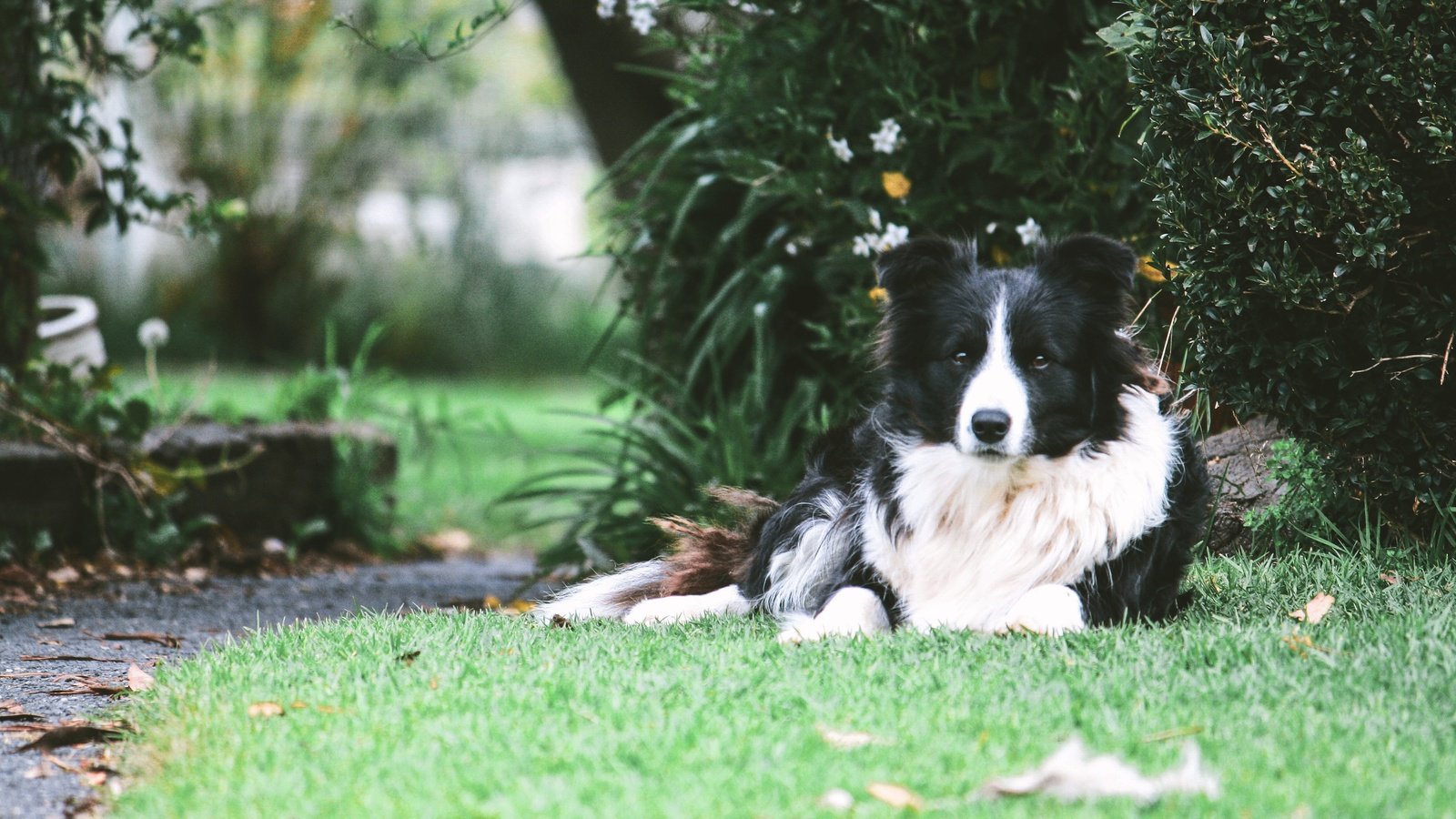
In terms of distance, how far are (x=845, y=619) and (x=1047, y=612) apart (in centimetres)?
52

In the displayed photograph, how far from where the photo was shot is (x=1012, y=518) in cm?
354

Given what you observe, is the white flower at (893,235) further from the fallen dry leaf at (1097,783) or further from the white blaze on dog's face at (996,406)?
the fallen dry leaf at (1097,783)

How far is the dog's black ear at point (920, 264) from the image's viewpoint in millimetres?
3582

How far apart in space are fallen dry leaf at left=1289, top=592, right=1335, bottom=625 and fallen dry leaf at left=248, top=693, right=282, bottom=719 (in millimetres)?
2364

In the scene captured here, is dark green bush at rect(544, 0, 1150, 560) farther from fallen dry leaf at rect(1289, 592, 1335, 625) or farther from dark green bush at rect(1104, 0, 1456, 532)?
fallen dry leaf at rect(1289, 592, 1335, 625)

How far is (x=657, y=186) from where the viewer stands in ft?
20.7

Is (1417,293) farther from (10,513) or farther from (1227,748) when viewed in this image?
(10,513)

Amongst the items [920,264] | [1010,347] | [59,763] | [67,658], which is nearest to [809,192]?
[920,264]

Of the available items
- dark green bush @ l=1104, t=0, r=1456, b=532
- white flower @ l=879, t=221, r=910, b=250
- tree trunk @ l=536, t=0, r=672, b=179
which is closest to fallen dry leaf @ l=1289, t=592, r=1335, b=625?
dark green bush @ l=1104, t=0, r=1456, b=532

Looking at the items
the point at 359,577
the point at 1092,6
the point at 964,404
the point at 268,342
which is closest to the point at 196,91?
the point at 268,342

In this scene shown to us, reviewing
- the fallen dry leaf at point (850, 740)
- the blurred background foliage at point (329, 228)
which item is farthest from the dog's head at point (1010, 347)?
the blurred background foliage at point (329, 228)

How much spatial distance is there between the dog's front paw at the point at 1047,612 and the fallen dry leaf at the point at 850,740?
833mm

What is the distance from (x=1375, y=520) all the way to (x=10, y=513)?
4978 millimetres

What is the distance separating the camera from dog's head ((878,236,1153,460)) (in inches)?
132
